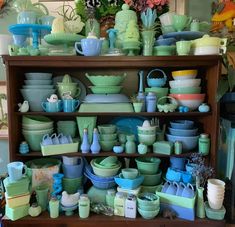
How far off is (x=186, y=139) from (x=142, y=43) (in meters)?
0.61

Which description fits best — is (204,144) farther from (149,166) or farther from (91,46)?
(91,46)

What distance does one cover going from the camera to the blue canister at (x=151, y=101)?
136cm

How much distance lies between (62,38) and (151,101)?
2.00 ft

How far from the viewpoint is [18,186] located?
1240mm

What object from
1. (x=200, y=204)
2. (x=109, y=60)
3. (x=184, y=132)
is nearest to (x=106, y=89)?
(x=109, y=60)

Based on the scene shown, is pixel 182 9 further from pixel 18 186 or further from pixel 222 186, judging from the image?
pixel 18 186

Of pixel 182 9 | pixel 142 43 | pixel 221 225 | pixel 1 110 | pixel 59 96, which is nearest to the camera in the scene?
pixel 221 225

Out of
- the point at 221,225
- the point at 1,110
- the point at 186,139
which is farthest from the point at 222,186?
the point at 1,110

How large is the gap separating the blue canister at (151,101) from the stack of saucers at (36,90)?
57cm

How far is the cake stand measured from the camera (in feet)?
4.31

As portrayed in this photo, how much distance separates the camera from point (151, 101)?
4.48 feet

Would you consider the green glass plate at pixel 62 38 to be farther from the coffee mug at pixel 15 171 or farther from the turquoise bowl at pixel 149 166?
the turquoise bowl at pixel 149 166

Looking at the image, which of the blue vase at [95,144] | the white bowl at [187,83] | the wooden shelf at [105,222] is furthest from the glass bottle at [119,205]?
the white bowl at [187,83]

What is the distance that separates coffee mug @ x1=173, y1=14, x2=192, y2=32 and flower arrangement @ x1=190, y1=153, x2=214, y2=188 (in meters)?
0.74
